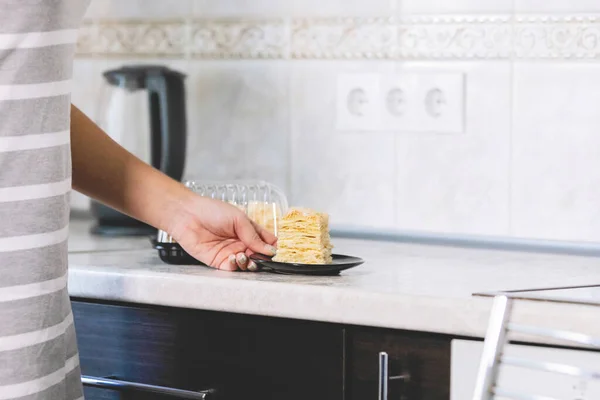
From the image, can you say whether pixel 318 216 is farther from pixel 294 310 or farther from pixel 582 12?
pixel 582 12

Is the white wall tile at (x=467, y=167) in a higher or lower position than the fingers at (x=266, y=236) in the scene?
higher

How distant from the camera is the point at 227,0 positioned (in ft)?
6.69

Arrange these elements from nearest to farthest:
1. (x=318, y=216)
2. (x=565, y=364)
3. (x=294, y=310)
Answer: (x=565, y=364) → (x=294, y=310) → (x=318, y=216)

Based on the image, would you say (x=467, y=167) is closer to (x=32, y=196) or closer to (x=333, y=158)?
(x=333, y=158)

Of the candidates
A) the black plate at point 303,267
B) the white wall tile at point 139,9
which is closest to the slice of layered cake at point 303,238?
the black plate at point 303,267

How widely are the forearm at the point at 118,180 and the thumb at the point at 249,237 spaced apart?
0.08m

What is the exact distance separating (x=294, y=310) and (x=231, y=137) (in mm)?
794

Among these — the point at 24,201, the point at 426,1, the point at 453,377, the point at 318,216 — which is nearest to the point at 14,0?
the point at 24,201

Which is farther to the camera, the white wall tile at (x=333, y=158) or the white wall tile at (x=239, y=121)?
the white wall tile at (x=239, y=121)

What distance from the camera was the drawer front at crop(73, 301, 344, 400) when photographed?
1333 mm

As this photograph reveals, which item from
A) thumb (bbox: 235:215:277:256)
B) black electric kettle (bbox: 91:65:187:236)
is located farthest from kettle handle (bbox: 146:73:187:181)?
thumb (bbox: 235:215:277:256)

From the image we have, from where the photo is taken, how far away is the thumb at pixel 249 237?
1.47m

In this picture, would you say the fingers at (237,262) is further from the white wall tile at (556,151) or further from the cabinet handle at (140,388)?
the white wall tile at (556,151)

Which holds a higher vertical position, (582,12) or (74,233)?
(582,12)
